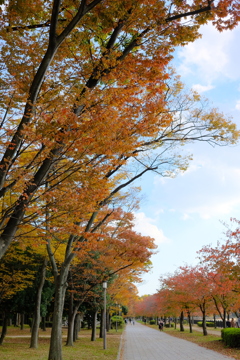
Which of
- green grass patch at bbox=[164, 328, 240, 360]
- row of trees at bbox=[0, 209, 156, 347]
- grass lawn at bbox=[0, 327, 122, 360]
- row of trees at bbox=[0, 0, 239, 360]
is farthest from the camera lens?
row of trees at bbox=[0, 209, 156, 347]

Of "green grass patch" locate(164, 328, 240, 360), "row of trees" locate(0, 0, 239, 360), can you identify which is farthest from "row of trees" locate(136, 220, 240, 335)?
"row of trees" locate(0, 0, 239, 360)

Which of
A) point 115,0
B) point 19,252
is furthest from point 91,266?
point 115,0

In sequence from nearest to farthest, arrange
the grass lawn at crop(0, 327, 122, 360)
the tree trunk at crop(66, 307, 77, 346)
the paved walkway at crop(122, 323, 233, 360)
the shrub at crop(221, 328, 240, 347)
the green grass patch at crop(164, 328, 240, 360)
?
1. the grass lawn at crop(0, 327, 122, 360)
2. the paved walkway at crop(122, 323, 233, 360)
3. the green grass patch at crop(164, 328, 240, 360)
4. the shrub at crop(221, 328, 240, 347)
5. the tree trunk at crop(66, 307, 77, 346)

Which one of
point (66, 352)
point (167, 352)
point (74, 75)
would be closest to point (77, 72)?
point (74, 75)

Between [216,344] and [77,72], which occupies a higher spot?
[77,72]

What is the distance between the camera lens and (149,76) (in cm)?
472

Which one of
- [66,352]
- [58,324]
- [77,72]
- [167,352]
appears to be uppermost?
[77,72]

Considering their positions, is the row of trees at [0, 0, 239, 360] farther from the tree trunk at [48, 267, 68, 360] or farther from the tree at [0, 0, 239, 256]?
the tree trunk at [48, 267, 68, 360]

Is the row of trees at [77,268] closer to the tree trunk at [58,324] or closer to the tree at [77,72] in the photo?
the tree trunk at [58,324]

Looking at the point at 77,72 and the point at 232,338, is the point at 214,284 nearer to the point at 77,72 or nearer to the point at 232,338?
the point at 232,338

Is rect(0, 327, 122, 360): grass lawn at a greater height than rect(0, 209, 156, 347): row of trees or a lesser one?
lesser

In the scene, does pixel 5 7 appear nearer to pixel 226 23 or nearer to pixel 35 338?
pixel 226 23

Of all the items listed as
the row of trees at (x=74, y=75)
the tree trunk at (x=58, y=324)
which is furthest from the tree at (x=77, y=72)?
the tree trunk at (x=58, y=324)

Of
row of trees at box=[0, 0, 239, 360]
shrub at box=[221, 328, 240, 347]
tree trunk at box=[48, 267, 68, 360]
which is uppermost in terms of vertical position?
row of trees at box=[0, 0, 239, 360]
